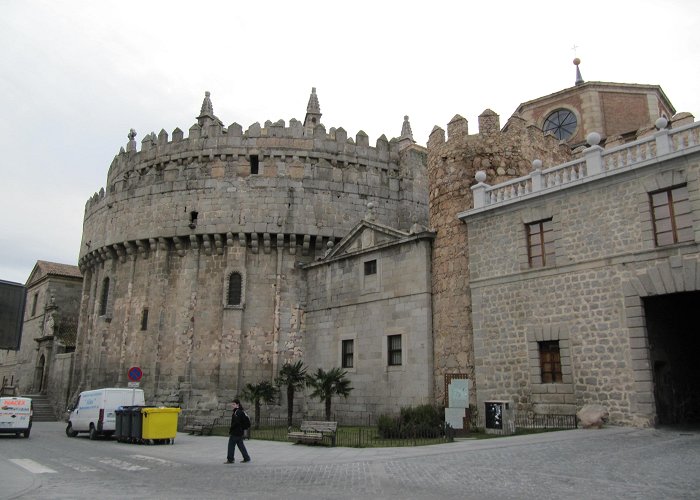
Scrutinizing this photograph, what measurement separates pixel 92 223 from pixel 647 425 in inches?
1214

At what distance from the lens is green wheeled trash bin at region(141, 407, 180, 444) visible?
706 inches

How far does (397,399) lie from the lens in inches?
846

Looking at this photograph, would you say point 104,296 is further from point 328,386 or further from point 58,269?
point 328,386

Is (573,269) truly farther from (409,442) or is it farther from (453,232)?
(409,442)


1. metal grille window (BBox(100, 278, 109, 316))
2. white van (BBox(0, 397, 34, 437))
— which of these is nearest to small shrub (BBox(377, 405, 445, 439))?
white van (BBox(0, 397, 34, 437))

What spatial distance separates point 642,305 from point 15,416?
20.9 meters

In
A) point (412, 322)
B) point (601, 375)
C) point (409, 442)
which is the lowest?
point (409, 442)

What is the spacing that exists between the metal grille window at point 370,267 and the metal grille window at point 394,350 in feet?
9.76

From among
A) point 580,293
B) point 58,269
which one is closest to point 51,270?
point 58,269

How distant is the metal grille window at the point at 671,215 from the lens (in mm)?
14680

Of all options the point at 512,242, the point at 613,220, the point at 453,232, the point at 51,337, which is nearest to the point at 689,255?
the point at 613,220

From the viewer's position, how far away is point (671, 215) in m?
15.0

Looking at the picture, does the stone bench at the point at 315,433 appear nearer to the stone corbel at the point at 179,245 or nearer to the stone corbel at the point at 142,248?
the stone corbel at the point at 179,245

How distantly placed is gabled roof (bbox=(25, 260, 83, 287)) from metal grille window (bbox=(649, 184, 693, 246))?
40479 mm
